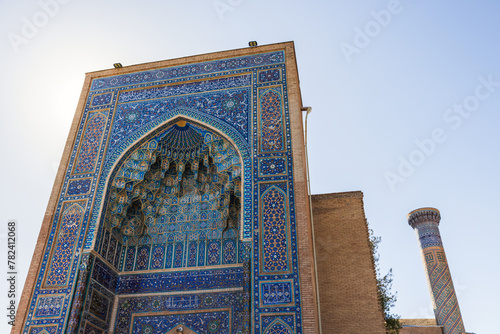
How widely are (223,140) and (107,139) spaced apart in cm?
196

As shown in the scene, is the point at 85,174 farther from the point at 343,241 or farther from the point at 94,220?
the point at 343,241

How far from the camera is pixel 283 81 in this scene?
719cm

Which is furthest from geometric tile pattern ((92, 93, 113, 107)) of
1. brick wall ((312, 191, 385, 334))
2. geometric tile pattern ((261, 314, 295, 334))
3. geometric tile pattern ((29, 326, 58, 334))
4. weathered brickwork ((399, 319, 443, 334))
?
weathered brickwork ((399, 319, 443, 334))

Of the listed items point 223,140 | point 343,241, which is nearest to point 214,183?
point 223,140

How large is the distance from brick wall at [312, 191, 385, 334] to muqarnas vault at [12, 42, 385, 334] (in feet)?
0.05

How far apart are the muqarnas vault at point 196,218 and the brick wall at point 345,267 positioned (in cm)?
2

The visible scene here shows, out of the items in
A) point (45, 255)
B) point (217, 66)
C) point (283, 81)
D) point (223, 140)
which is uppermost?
point (217, 66)

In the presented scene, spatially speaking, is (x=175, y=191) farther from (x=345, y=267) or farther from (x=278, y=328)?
(x=278, y=328)

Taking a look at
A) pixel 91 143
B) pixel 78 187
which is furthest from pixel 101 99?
pixel 78 187

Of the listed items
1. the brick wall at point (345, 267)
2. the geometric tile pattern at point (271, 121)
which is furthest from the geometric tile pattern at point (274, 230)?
the brick wall at point (345, 267)

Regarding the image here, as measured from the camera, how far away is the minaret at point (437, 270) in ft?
42.2

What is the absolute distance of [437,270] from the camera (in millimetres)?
13727

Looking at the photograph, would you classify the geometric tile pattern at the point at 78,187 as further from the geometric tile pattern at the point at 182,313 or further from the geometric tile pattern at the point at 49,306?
the geometric tile pattern at the point at 182,313

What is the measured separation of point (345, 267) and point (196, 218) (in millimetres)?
2449
